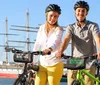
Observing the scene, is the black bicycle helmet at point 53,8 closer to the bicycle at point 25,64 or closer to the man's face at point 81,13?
the man's face at point 81,13

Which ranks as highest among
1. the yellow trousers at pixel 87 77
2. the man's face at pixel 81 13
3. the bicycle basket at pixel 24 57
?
the man's face at pixel 81 13

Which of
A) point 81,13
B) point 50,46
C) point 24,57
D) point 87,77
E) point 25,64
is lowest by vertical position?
point 87,77

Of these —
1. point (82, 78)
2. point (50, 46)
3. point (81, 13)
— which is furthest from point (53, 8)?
point (82, 78)

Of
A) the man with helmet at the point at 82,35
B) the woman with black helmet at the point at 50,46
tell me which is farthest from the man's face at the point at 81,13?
the woman with black helmet at the point at 50,46

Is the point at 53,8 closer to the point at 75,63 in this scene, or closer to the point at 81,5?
the point at 81,5

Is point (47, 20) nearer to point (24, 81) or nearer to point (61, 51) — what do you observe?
point (61, 51)

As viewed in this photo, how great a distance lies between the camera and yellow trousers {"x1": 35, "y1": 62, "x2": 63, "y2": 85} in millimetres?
6352

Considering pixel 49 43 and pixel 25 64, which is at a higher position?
pixel 49 43

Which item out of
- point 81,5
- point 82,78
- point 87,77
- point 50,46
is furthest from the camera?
point 81,5

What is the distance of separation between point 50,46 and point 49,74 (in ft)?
1.45

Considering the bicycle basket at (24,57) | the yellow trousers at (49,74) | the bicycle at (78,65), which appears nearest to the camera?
the bicycle at (78,65)

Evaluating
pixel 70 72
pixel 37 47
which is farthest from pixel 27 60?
pixel 70 72

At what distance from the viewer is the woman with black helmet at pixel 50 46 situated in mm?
6355

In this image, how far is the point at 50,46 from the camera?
634 centimetres
